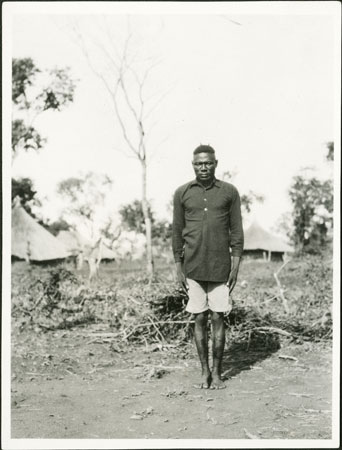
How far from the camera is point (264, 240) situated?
8.40 m

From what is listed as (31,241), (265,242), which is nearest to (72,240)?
(31,241)

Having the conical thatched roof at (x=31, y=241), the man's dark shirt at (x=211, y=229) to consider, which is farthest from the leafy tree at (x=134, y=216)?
the man's dark shirt at (x=211, y=229)

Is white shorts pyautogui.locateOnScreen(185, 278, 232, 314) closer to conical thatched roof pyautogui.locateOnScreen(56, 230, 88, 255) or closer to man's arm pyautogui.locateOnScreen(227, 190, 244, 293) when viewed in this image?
man's arm pyautogui.locateOnScreen(227, 190, 244, 293)

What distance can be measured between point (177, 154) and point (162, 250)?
3409 millimetres

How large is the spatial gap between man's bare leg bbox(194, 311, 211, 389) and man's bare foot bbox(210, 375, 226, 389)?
0.15 ft

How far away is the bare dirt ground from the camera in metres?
4.30

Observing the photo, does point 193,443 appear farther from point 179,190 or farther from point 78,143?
point 78,143

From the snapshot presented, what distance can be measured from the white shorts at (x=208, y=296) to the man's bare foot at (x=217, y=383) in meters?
0.60

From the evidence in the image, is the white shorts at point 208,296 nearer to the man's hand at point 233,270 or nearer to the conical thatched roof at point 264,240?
the man's hand at point 233,270

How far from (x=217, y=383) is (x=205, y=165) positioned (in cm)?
190

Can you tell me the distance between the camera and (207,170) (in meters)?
4.63

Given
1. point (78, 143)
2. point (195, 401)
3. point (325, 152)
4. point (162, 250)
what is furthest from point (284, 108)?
point (162, 250)

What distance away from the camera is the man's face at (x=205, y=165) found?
4609 millimetres

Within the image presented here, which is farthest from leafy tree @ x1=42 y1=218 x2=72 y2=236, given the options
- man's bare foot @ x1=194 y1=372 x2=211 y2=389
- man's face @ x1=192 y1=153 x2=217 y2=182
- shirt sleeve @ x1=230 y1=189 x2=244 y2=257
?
man's bare foot @ x1=194 y1=372 x2=211 y2=389
